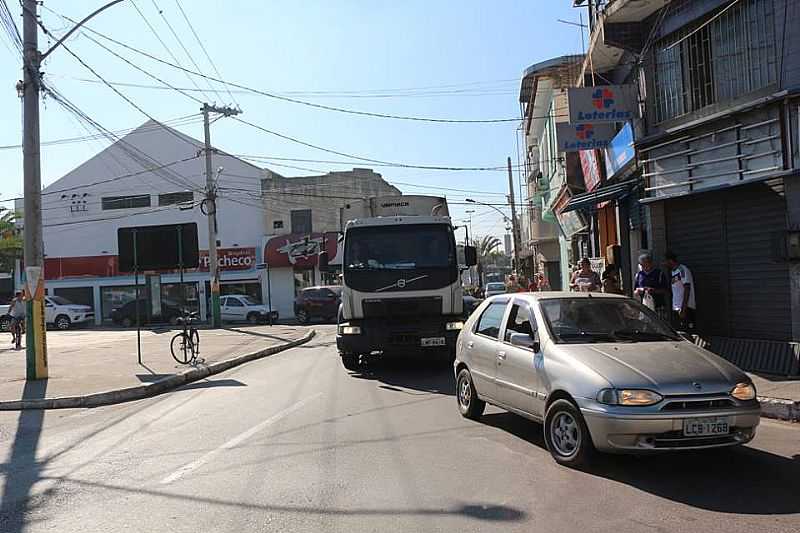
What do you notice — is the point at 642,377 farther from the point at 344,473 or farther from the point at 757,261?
the point at 757,261

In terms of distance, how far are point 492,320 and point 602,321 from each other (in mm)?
1469

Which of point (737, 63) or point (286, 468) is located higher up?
point (737, 63)

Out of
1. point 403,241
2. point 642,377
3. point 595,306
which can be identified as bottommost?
point 642,377

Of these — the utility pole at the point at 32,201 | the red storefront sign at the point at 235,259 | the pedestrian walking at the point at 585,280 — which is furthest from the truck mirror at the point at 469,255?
the red storefront sign at the point at 235,259

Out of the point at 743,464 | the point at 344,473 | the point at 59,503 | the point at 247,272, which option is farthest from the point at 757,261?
the point at 247,272

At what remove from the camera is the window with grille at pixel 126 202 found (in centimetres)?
4759

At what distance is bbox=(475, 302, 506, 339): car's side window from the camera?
26.7 ft

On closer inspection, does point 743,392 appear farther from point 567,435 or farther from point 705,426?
point 567,435

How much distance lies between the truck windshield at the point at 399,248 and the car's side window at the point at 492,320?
4437 mm

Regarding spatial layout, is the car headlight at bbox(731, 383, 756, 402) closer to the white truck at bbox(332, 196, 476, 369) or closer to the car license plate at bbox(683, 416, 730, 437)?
the car license plate at bbox(683, 416, 730, 437)

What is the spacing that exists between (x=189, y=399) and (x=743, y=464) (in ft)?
27.0

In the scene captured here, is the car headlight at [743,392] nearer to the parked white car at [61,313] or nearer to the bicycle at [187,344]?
the bicycle at [187,344]

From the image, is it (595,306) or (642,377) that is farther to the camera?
(595,306)

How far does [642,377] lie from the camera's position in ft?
19.4
